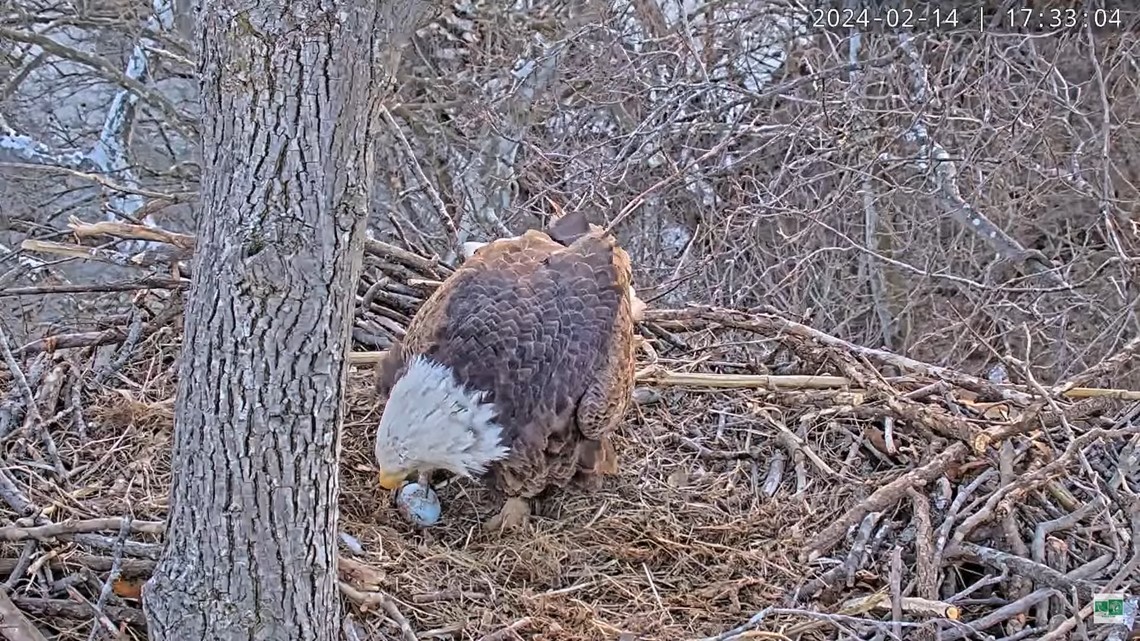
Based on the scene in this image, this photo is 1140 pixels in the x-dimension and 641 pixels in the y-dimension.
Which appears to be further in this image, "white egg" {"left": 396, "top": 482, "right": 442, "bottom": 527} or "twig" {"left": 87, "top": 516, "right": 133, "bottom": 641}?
"white egg" {"left": 396, "top": 482, "right": 442, "bottom": 527}

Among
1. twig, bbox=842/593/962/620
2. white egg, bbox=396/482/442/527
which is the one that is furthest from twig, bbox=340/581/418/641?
twig, bbox=842/593/962/620

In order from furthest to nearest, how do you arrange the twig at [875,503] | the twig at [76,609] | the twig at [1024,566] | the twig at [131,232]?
the twig at [131,232]
the twig at [875,503]
the twig at [1024,566]
the twig at [76,609]

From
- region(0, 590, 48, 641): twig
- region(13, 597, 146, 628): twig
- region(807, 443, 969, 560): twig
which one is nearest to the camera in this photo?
region(0, 590, 48, 641): twig

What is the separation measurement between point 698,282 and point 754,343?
1.62 metres

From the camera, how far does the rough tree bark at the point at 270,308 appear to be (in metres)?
1.56

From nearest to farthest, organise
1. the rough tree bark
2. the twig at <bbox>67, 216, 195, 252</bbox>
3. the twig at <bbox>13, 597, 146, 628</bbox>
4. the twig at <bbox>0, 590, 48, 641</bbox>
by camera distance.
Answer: the rough tree bark → the twig at <bbox>0, 590, 48, 641</bbox> → the twig at <bbox>13, 597, 146, 628</bbox> → the twig at <bbox>67, 216, 195, 252</bbox>

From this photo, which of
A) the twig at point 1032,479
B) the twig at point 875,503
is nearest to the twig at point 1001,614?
the twig at point 1032,479

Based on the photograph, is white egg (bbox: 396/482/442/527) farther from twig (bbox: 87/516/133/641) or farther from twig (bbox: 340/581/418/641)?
twig (bbox: 87/516/133/641)

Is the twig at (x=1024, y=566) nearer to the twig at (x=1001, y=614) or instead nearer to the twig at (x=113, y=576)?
the twig at (x=1001, y=614)

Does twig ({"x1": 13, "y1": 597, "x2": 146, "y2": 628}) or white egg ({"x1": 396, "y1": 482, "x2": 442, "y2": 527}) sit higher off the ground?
twig ({"x1": 13, "y1": 597, "x2": 146, "y2": 628})

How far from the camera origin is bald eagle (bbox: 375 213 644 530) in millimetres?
2758

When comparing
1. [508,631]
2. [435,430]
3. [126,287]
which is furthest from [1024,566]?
[126,287]

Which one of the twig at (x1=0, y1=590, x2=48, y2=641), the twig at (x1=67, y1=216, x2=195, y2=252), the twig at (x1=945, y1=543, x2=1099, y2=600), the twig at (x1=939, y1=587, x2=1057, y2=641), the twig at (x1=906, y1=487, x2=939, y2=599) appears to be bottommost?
the twig at (x1=939, y1=587, x2=1057, y2=641)

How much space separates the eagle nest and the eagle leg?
0.03 m
